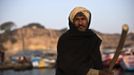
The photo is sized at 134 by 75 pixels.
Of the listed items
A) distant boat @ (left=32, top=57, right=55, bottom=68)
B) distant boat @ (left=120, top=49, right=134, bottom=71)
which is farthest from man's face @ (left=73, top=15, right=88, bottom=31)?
distant boat @ (left=120, top=49, right=134, bottom=71)

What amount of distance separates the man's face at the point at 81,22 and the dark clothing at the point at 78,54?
10 mm

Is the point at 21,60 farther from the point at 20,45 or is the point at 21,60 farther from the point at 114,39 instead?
the point at 114,39

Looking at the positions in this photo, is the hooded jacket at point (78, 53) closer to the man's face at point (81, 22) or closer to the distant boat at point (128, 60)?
the man's face at point (81, 22)

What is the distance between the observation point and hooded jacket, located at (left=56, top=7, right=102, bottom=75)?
2.67 feet

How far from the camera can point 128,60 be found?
22.8 ft

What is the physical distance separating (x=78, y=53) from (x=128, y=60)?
20.4 ft

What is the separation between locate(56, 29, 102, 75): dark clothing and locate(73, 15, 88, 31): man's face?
10 millimetres

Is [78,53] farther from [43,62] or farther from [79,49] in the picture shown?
[43,62]

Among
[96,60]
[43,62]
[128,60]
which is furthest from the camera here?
[128,60]

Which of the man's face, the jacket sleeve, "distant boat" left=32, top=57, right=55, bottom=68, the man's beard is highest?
the man's face

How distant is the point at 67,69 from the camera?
82 centimetres

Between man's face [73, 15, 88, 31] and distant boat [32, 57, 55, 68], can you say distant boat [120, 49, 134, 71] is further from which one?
man's face [73, 15, 88, 31]

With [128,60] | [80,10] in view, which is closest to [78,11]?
[80,10]

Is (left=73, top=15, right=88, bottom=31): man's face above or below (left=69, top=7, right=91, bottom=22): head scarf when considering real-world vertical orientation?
below
